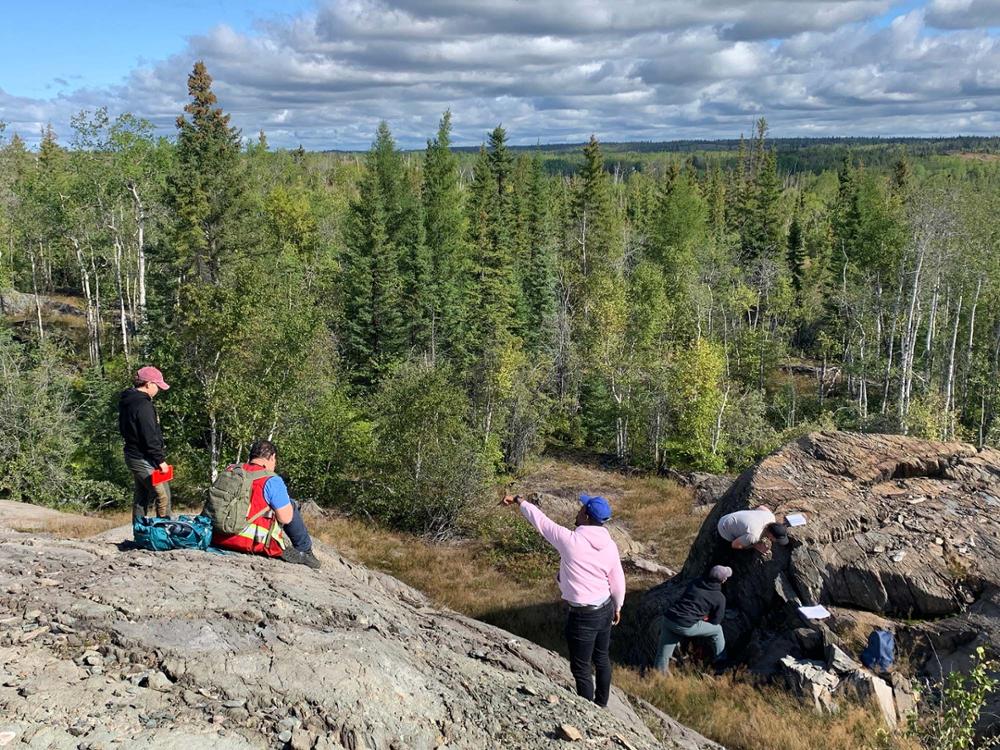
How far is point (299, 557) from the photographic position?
8094 mm

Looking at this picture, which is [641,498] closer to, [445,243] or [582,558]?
[582,558]

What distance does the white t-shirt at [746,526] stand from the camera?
32.3ft

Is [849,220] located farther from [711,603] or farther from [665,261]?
[711,603]

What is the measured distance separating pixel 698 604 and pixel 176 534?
248 inches

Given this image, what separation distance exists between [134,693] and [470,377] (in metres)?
29.6

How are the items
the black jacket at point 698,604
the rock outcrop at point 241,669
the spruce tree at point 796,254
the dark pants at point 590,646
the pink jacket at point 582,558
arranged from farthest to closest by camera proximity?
the spruce tree at point 796,254, the black jacket at point 698,604, the dark pants at point 590,646, the pink jacket at point 582,558, the rock outcrop at point 241,669

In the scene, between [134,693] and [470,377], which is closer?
[134,693]

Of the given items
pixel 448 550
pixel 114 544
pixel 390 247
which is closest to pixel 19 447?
pixel 448 550

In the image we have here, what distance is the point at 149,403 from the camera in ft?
27.2

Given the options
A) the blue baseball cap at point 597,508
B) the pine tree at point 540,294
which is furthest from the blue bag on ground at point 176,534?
the pine tree at point 540,294

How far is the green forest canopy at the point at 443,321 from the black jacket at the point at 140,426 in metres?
11.6

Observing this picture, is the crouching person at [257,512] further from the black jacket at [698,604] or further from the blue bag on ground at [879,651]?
the blue bag on ground at [879,651]

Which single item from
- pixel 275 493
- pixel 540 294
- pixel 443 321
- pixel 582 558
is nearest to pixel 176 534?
pixel 275 493

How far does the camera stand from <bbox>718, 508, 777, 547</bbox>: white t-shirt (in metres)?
9.86
